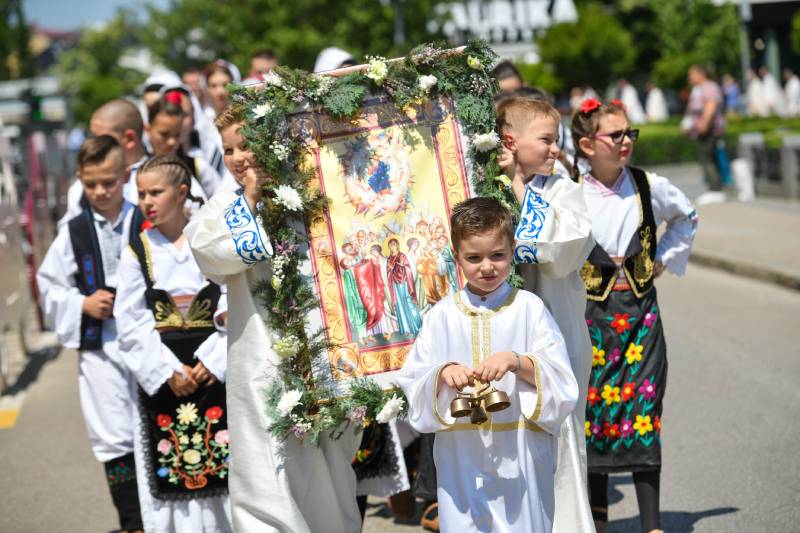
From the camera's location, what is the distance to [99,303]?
247 inches

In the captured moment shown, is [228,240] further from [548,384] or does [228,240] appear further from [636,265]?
[636,265]

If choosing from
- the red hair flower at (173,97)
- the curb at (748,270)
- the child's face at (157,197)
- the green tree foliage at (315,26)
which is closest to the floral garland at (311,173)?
the child's face at (157,197)

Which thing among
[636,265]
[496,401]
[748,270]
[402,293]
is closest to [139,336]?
[402,293]

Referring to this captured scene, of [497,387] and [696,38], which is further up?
[696,38]

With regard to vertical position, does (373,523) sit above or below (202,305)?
below

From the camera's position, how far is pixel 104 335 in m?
6.33

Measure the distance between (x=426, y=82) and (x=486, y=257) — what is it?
84 cm

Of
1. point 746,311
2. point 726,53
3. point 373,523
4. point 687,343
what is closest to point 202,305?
point 373,523

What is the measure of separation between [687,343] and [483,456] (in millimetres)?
6426

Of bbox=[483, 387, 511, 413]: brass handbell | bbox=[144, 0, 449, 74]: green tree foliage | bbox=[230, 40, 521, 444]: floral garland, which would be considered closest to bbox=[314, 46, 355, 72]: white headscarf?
bbox=[230, 40, 521, 444]: floral garland

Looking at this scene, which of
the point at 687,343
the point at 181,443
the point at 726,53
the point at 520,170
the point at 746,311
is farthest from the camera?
the point at 726,53

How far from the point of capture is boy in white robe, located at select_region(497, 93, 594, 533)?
Answer: 4785mm

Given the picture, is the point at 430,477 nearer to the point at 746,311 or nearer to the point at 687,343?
the point at 687,343

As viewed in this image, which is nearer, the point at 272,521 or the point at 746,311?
the point at 272,521
